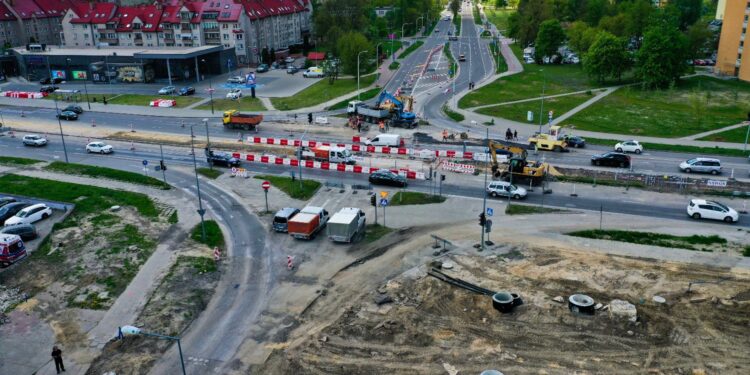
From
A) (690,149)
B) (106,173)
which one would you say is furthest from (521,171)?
(106,173)

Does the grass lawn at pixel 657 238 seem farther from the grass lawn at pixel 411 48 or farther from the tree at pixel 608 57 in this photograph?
the grass lawn at pixel 411 48

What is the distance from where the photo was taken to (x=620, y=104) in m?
87.2

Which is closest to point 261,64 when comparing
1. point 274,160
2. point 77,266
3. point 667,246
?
point 274,160

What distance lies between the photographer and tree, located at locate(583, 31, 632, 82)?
3939 inches

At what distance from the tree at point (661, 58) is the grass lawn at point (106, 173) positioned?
77.5 metres

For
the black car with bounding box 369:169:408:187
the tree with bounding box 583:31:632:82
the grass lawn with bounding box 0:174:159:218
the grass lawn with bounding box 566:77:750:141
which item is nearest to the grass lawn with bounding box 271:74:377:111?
the black car with bounding box 369:169:408:187

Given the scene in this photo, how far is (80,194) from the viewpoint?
53188 millimetres

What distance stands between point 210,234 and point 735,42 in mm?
103452

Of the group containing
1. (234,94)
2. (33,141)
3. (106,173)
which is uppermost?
(234,94)

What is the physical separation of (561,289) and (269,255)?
19.1 meters

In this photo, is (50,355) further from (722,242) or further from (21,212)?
(722,242)

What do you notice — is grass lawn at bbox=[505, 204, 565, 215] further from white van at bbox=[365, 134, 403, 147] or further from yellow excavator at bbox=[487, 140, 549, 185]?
white van at bbox=[365, 134, 403, 147]

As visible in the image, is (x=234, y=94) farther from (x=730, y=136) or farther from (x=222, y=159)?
(x=730, y=136)

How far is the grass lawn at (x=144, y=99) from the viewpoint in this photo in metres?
91.9
